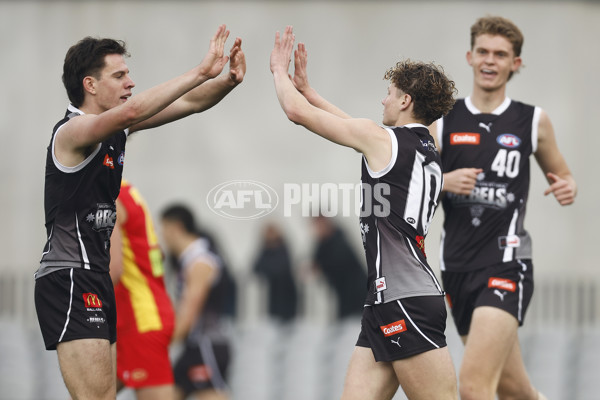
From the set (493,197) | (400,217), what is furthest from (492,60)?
(400,217)

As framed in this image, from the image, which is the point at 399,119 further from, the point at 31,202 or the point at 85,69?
the point at 31,202

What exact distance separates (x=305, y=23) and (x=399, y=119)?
12.3 metres

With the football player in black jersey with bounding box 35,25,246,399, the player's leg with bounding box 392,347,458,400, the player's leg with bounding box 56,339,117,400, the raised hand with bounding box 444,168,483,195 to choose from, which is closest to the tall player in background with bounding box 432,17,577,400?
the raised hand with bounding box 444,168,483,195

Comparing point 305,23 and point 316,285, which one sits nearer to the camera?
point 316,285

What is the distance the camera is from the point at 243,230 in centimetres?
1786

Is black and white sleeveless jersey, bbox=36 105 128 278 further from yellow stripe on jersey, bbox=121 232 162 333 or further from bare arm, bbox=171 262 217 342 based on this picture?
bare arm, bbox=171 262 217 342

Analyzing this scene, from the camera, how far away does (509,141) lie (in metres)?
7.57

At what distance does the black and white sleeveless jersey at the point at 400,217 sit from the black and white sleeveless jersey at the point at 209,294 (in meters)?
4.09

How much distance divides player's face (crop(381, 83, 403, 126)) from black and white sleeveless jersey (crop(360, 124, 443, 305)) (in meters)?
0.17

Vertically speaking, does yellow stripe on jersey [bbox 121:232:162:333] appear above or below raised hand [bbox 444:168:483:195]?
below

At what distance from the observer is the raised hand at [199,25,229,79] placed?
608 cm

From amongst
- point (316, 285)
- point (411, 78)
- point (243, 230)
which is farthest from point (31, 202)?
point (411, 78)

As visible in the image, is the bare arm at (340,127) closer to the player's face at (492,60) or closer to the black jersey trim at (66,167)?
the black jersey trim at (66,167)

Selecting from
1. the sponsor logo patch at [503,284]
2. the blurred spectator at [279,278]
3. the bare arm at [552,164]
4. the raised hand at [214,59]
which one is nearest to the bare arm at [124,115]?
the raised hand at [214,59]
